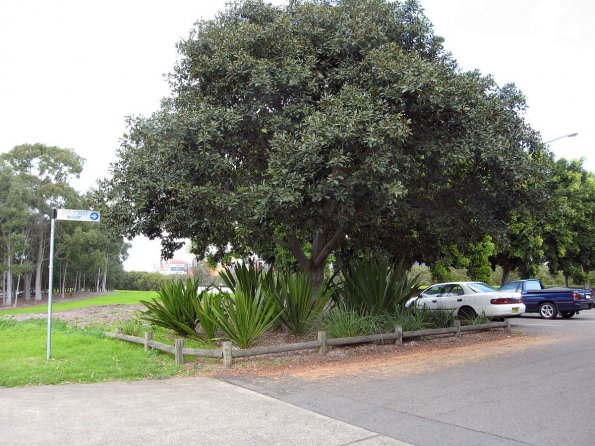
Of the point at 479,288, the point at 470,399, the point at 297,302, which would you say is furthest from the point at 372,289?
the point at 470,399

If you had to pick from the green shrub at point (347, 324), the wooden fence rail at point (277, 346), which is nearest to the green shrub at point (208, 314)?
the wooden fence rail at point (277, 346)

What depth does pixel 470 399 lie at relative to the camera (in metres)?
6.47

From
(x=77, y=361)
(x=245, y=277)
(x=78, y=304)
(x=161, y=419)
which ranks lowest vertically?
(x=78, y=304)

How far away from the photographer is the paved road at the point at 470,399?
5102mm

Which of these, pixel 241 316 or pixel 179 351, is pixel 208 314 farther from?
pixel 179 351

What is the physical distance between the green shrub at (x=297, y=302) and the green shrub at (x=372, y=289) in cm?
83

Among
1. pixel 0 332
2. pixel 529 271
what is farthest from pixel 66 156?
pixel 529 271

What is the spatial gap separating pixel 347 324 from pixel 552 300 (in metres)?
12.0

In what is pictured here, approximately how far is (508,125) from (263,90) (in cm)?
568

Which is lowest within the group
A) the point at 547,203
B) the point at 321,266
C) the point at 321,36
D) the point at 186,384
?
the point at 186,384

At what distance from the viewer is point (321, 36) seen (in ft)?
34.8

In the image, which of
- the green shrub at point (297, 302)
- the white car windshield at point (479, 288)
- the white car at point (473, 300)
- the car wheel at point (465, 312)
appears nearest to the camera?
the green shrub at point (297, 302)

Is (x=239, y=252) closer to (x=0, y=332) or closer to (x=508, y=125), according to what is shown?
(x=0, y=332)

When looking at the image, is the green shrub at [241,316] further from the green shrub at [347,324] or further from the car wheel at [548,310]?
the car wheel at [548,310]
